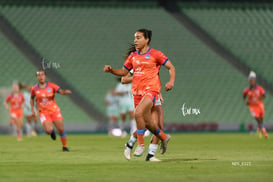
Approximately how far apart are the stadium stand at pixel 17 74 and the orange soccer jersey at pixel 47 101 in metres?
12.6

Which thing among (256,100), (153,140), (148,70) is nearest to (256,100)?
(256,100)

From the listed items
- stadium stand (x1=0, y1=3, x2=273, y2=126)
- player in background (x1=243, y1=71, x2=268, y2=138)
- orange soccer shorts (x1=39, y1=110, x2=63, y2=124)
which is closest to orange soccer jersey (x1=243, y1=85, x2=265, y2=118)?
player in background (x1=243, y1=71, x2=268, y2=138)

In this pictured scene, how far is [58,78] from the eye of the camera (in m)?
31.0

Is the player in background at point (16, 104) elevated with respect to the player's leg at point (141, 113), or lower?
lower

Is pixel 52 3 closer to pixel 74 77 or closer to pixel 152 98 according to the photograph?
pixel 74 77

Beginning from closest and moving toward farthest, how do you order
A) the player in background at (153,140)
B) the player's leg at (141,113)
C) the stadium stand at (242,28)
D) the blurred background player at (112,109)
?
1. the player's leg at (141,113)
2. the player in background at (153,140)
3. the blurred background player at (112,109)
4. the stadium stand at (242,28)

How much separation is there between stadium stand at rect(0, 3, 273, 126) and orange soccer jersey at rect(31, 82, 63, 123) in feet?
44.7

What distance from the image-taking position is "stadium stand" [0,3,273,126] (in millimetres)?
31391

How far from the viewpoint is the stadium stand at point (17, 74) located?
1162 inches

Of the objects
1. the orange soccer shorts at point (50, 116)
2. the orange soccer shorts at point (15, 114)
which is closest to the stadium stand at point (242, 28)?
the orange soccer shorts at point (15, 114)

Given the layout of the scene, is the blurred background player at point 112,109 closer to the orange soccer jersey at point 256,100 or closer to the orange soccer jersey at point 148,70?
the orange soccer jersey at point 256,100

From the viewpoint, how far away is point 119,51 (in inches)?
1310

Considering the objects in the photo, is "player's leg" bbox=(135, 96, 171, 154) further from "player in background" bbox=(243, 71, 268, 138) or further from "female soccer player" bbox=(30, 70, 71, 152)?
"player in background" bbox=(243, 71, 268, 138)

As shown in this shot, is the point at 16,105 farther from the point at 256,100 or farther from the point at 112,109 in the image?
the point at 256,100
